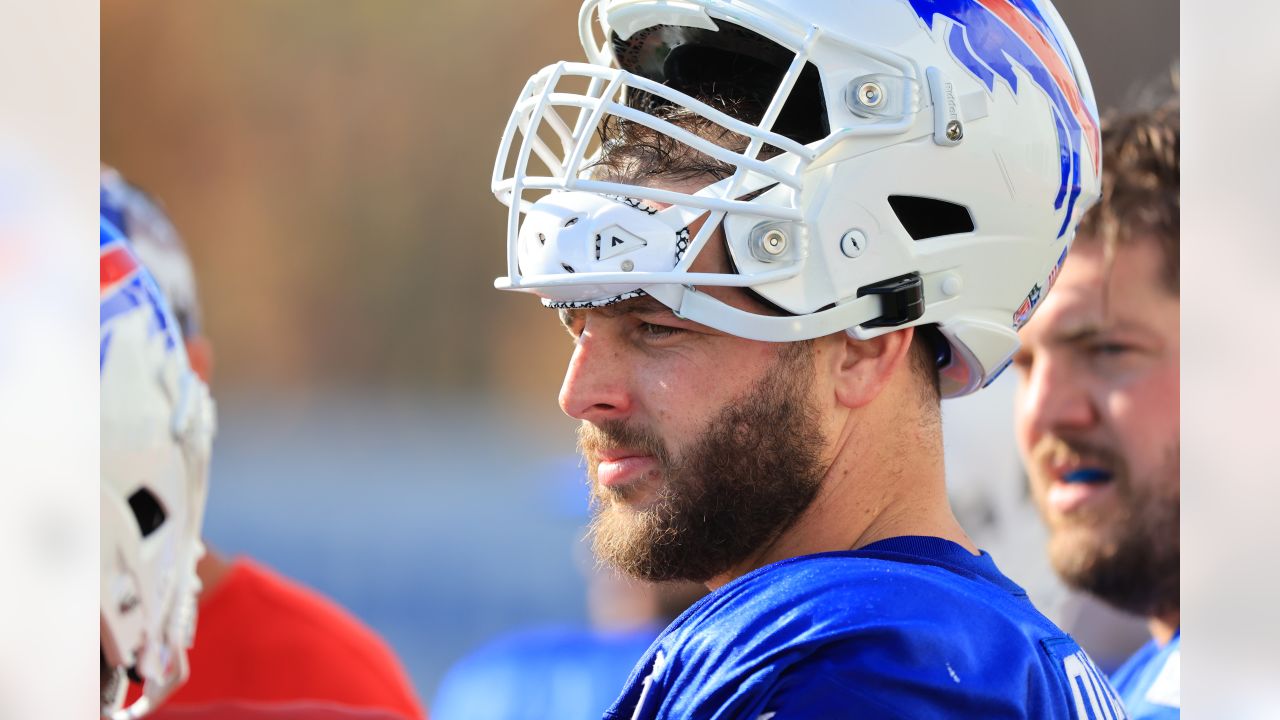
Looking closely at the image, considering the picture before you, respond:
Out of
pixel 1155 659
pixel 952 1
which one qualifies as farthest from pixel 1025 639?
pixel 1155 659

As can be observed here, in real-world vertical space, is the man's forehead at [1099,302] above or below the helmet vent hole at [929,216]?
below

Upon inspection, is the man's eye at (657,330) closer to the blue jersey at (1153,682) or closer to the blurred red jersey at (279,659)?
the blue jersey at (1153,682)

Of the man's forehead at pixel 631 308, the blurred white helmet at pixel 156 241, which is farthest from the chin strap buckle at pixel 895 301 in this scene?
the blurred white helmet at pixel 156 241

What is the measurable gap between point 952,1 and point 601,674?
7.61ft

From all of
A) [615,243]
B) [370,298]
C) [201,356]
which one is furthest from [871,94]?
[201,356]

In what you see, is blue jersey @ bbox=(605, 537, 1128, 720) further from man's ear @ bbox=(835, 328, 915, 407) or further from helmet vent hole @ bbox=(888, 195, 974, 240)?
helmet vent hole @ bbox=(888, 195, 974, 240)

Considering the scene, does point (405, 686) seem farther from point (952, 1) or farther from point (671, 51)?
point (952, 1)

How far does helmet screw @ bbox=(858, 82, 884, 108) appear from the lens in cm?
130

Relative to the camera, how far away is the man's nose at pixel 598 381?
1311 millimetres

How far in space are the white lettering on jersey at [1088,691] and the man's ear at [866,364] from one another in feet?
1.15

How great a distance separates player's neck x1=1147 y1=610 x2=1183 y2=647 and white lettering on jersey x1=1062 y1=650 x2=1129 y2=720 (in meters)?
1.32

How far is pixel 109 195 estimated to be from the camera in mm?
3004

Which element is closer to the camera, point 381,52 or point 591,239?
point 591,239

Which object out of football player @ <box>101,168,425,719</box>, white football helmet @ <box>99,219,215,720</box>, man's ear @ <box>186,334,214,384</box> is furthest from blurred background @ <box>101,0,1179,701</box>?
white football helmet @ <box>99,219,215,720</box>
